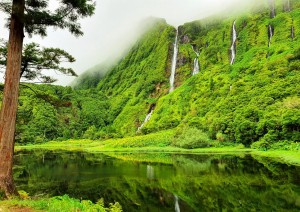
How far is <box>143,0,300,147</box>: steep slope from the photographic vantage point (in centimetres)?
7219

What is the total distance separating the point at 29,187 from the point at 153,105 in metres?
145

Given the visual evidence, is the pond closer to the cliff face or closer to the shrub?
the cliff face

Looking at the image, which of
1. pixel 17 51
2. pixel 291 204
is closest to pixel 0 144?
pixel 17 51

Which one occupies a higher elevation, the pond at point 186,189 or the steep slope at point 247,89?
the steep slope at point 247,89

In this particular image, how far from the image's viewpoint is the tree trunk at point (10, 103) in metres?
14.6

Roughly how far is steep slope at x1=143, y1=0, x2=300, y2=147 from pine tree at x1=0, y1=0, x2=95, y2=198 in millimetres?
56958

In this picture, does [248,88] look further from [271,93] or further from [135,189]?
[135,189]

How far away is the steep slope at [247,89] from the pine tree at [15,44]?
57.0 m

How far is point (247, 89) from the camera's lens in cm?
10744

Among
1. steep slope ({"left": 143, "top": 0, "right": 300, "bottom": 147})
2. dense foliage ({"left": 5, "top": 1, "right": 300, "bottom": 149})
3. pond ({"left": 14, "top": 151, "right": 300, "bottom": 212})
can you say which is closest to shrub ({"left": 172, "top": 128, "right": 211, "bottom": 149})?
dense foliage ({"left": 5, "top": 1, "right": 300, "bottom": 149})

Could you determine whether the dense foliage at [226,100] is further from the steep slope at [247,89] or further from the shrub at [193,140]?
the shrub at [193,140]

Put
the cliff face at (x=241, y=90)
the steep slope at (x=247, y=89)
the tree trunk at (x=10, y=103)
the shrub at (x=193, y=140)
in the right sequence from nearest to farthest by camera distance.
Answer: the tree trunk at (x=10, y=103) < the steep slope at (x=247, y=89) < the cliff face at (x=241, y=90) < the shrub at (x=193, y=140)

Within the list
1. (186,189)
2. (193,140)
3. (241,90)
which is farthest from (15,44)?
(241,90)

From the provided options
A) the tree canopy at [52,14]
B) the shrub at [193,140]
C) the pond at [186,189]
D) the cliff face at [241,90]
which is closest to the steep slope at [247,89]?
the cliff face at [241,90]
